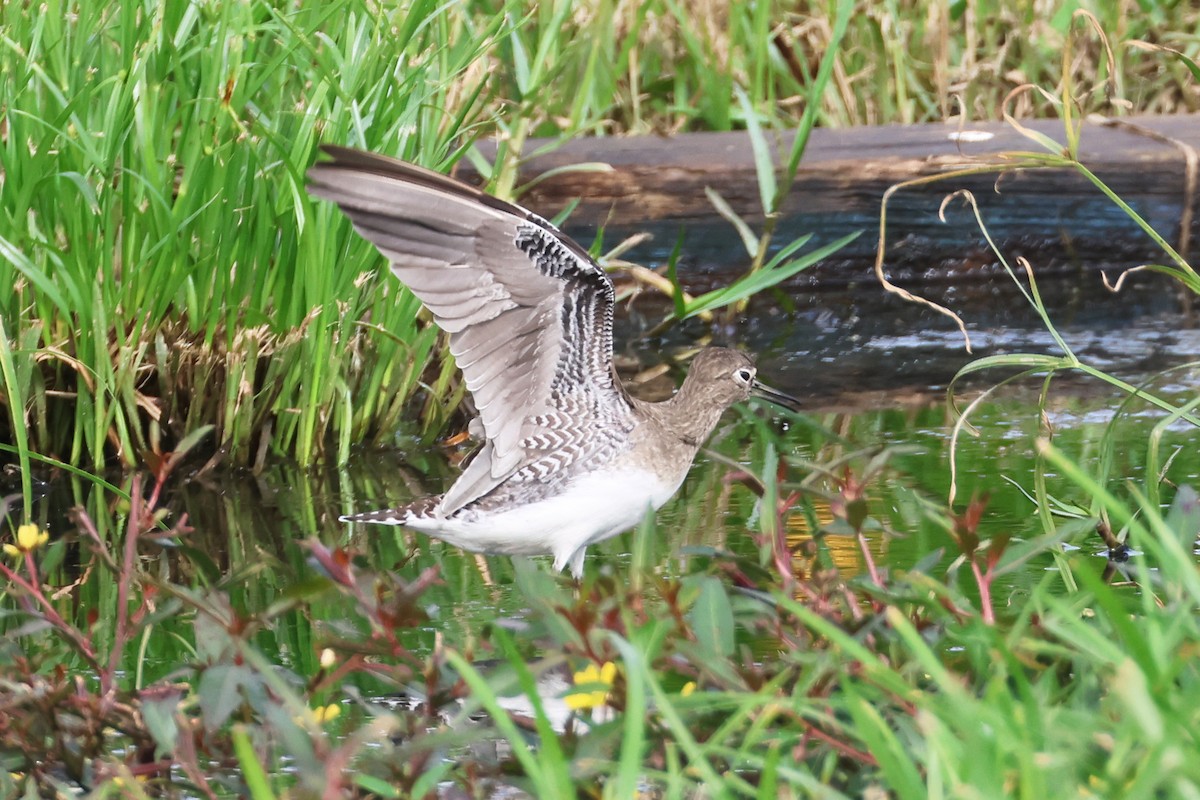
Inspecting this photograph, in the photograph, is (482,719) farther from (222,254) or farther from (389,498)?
(222,254)

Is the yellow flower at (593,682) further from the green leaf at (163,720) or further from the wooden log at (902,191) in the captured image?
the wooden log at (902,191)

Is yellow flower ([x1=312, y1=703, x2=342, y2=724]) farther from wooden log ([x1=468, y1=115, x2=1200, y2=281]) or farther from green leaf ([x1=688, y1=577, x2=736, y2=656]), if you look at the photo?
wooden log ([x1=468, y1=115, x2=1200, y2=281])

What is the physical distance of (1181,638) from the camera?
6.71 ft

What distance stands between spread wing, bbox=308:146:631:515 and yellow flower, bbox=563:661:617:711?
135 cm

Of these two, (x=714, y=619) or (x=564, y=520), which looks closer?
(x=714, y=619)

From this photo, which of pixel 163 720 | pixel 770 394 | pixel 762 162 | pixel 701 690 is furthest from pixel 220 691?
pixel 762 162

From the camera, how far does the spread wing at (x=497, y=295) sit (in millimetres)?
3197

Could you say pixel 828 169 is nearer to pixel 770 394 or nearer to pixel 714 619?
pixel 770 394

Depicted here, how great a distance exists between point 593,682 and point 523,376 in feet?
5.62

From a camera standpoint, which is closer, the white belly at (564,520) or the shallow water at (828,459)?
the shallow water at (828,459)

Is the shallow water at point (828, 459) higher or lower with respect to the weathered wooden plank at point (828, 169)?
lower

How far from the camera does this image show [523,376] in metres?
3.63

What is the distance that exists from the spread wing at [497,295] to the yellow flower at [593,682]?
1.35 metres

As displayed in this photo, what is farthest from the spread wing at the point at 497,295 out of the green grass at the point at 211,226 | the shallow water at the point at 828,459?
the green grass at the point at 211,226
